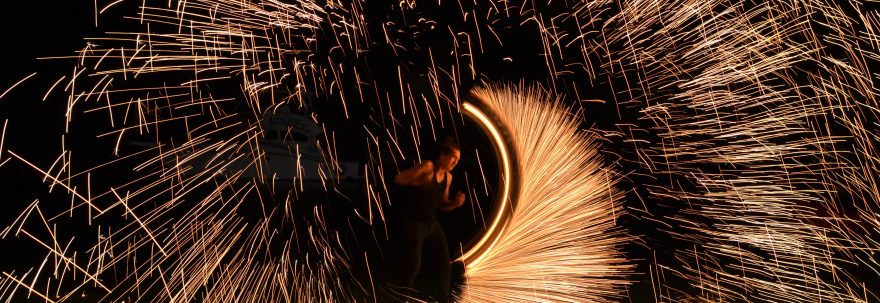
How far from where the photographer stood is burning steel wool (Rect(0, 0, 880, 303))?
6.09 metres

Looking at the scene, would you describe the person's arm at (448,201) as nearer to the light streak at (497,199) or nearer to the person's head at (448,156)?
the person's head at (448,156)

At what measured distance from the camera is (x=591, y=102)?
378 inches

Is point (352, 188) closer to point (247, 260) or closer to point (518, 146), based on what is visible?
point (247, 260)

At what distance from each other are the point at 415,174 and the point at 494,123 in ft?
2.42

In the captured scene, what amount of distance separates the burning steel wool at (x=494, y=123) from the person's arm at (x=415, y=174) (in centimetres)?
39

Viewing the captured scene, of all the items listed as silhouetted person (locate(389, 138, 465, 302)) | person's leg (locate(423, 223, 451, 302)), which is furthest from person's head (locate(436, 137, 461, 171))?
person's leg (locate(423, 223, 451, 302))

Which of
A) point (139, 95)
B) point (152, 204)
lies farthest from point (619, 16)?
point (152, 204)

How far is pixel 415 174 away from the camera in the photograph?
5.73m

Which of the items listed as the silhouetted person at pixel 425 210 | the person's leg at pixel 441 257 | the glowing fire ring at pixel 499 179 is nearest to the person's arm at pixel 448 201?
the silhouetted person at pixel 425 210

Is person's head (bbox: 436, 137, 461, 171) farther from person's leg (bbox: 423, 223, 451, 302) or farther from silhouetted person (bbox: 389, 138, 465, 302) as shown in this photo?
person's leg (bbox: 423, 223, 451, 302)

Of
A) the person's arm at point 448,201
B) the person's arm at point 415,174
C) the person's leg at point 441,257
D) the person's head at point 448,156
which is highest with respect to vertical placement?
the person's head at point 448,156

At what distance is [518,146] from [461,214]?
6912 mm

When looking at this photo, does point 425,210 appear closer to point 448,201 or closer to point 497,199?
point 448,201

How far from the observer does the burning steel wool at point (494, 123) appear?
20.0ft
